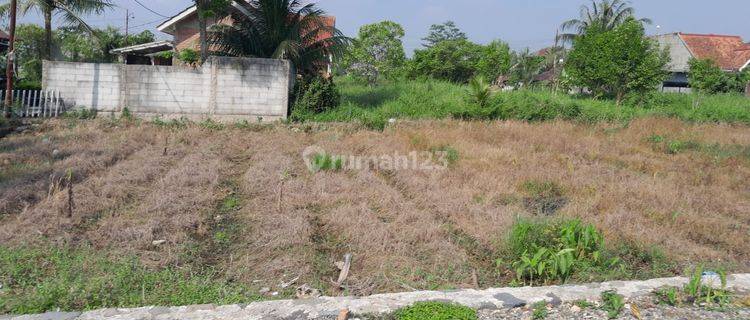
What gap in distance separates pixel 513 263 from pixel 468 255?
1.74 ft

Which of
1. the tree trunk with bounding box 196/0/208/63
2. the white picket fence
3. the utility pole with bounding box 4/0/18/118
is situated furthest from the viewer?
the tree trunk with bounding box 196/0/208/63

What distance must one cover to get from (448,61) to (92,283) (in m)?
19.5

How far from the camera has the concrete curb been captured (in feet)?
10.3

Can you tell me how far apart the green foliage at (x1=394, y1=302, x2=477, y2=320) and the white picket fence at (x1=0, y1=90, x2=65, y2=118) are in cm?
1109

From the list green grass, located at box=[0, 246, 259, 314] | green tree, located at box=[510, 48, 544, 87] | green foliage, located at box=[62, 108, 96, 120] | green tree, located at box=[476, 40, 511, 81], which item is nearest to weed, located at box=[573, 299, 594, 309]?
green grass, located at box=[0, 246, 259, 314]

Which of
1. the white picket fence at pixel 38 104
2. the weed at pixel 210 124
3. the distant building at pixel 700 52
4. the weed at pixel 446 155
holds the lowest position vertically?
the weed at pixel 446 155

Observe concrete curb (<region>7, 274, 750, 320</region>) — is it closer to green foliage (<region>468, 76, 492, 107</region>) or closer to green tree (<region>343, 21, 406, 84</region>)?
green foliage (<region>468, 76, 492, 107</region>)

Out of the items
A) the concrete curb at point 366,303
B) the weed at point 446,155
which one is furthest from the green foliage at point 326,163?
the concrete curb at point 366,303

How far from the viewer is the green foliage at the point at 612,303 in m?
3.23

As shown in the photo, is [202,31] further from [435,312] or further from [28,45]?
[28,45]

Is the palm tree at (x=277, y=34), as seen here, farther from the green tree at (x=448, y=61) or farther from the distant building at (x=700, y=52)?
the distant building at (x=700, y=52)

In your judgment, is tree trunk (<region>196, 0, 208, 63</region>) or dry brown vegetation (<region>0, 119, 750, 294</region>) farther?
tree trunk (<region>196, 0, 208, 63</region>)

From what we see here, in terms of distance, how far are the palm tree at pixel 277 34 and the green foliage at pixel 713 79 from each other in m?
15.5

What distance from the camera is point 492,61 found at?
21.4 metres
